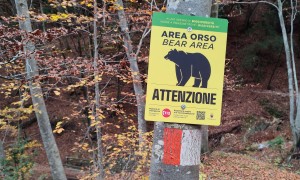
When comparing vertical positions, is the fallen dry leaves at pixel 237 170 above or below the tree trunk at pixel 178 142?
below

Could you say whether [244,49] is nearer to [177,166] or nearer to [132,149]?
[132,149]

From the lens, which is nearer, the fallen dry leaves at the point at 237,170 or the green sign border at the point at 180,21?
the green sign border at the point at 180,21

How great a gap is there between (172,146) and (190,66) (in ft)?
1.54

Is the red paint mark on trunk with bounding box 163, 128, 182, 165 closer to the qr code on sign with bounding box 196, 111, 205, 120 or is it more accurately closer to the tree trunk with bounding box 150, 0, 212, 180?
the tree trunk with bounding box 150, 0, 212, 180

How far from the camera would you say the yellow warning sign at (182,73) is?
1.80 meters

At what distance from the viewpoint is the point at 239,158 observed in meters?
9.88

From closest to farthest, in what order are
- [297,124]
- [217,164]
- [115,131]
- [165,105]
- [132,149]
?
[165,105] → [132,149] → [217,164] → [297,124] → [115,131]

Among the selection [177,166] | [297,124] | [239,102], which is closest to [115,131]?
[239,102]

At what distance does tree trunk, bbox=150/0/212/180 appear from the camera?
183 centimetres

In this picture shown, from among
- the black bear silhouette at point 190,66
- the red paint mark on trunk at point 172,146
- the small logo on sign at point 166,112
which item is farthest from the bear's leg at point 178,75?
the red paint mark on trunk at point 172,146

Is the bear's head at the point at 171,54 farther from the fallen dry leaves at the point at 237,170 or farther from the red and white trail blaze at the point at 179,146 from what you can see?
the fallen dry leaves at the point at 237,170

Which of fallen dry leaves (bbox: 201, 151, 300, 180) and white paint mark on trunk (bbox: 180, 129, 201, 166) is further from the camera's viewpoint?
fallen dry leaves (bbox: 201, 151, 300, 180)

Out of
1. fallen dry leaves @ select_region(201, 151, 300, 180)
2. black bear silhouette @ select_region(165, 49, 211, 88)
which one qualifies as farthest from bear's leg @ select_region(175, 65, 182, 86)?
fallen dry leaves @ select_region(201, 151, 300, 180)

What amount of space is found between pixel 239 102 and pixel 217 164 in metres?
8.72
